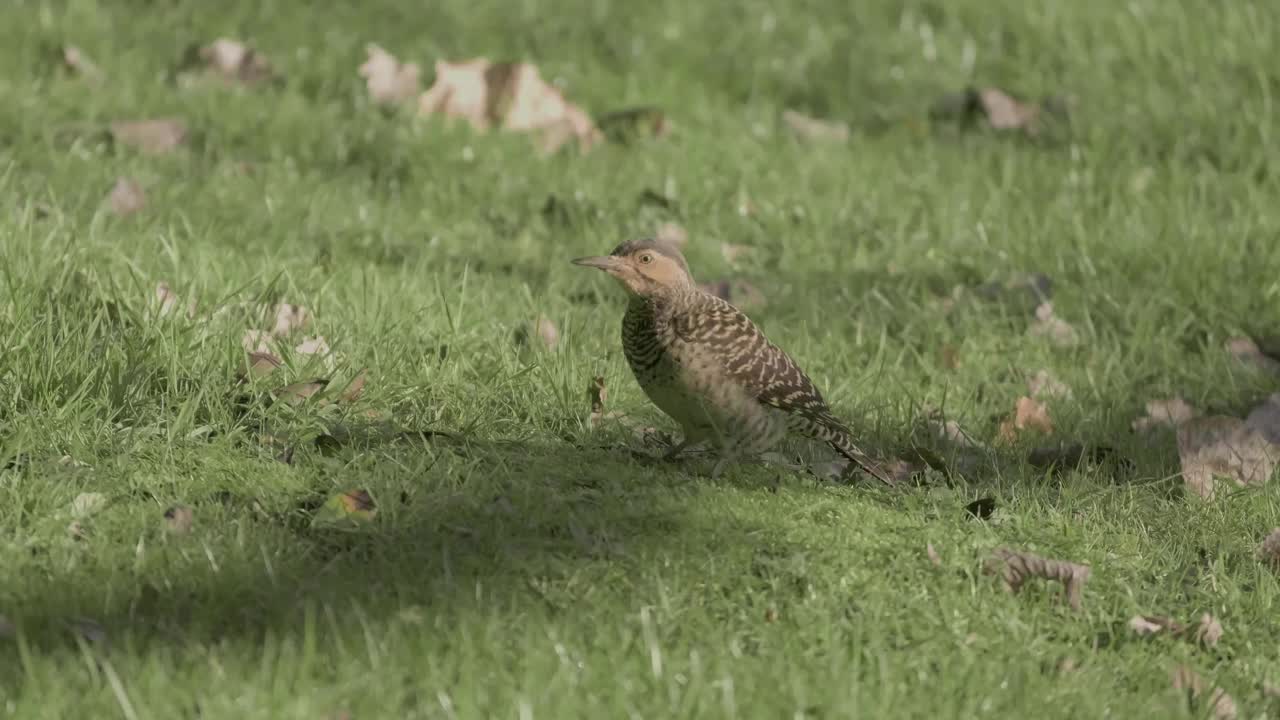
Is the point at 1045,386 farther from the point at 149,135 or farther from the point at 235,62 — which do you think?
the point at 235,62

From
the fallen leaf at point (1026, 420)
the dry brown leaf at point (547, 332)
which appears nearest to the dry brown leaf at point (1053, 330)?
the fallen leaf at point (1026, 420)

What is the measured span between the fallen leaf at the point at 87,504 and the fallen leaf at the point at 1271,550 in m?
3.26

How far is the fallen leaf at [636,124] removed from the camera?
916cm

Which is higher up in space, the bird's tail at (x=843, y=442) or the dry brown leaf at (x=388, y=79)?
the dry brown leaf at (x=388, y=79)

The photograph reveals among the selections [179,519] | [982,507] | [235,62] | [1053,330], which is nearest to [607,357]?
[982,507]

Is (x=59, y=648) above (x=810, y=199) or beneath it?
above

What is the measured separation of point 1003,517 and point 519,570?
1.48 meters

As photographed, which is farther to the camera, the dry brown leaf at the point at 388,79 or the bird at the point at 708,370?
the dry brown leaf at the point at 388,79

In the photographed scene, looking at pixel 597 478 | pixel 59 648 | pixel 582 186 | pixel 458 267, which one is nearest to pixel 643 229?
pixel 582 186

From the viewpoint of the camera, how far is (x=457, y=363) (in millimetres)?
6203

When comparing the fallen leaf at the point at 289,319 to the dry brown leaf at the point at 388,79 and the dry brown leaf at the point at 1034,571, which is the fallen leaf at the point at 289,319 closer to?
the dry brown leaf at the point at 1034,571

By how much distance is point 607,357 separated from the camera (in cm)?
657

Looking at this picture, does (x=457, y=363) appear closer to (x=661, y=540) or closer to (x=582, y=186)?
(x=661, y=540)

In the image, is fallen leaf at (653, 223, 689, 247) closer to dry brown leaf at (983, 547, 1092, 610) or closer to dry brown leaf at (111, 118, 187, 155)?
dry brown leaf at (111, 118, 187, 155)
